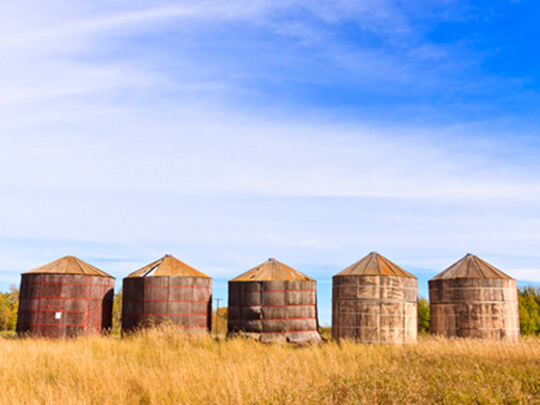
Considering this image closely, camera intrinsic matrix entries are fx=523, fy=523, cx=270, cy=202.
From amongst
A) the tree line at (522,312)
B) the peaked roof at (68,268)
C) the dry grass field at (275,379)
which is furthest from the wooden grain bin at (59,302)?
the tree line at (522,312)

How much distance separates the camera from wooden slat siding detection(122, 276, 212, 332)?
21984 mm

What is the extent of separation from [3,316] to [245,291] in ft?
99.5

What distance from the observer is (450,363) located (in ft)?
45.5

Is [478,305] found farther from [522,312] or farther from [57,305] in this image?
[57,305]

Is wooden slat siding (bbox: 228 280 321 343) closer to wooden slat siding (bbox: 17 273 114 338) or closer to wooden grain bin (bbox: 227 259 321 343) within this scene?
wooden grain bin (bbox: 227 259 321 343)

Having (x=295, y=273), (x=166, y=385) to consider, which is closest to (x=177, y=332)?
(x=295, y=273)

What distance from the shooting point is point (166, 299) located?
22.1m

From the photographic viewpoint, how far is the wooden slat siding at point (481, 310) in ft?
73.5

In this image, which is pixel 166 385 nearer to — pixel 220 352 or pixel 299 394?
pixel 299 394

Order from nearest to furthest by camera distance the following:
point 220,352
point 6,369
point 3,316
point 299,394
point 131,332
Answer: point 299,394, point 6,369, point 220,352, point 131,332, point 3,316

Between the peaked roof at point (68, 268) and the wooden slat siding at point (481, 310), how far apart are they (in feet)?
52.6

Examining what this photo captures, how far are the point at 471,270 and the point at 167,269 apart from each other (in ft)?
44.4

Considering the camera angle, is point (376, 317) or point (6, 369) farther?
point (376, 317)

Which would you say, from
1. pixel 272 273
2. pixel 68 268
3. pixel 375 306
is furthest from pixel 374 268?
pixel 68 268
